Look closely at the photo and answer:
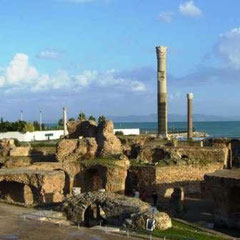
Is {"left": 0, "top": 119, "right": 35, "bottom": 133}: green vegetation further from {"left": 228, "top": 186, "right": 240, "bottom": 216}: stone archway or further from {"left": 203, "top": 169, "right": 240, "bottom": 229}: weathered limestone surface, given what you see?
{"left": 228, "top": 186, "right": 240, "bottom": 216}: stone archway

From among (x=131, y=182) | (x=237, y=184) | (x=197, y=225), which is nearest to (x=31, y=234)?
(x=197, y=225)

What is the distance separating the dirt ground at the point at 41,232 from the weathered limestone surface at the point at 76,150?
15.2 m

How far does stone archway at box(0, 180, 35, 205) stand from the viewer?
2878 centimetres

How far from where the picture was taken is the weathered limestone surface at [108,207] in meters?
20.0

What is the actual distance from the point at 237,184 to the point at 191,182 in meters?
9.83

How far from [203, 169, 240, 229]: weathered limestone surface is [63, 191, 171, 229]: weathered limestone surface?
4037mm

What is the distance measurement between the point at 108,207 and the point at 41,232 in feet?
16.8

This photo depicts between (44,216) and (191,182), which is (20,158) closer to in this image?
(191,182)

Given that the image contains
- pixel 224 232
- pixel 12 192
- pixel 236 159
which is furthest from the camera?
pixel 236 159

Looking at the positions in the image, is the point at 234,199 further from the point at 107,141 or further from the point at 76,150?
the point at 76,150

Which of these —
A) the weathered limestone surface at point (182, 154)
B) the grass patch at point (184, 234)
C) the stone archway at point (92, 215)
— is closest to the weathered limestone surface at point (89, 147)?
the weathered limestone surface at point (182, 154)

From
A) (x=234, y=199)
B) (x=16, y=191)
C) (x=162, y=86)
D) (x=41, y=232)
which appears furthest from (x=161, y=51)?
(x=41, y=232)

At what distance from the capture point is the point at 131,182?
1254 inches

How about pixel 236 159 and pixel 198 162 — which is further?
pixel 236 159
